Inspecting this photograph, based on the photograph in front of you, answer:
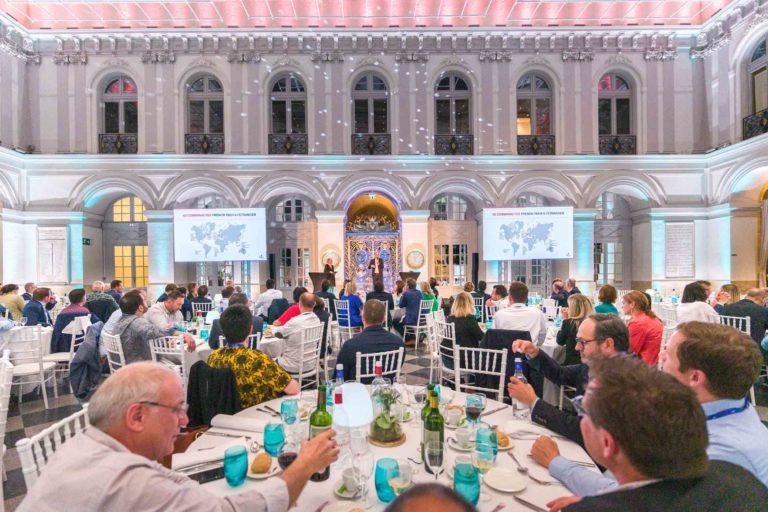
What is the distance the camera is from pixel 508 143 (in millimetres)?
10836

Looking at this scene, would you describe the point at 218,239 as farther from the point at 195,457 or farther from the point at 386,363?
the point at 195,457

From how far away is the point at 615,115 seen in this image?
11.2 m

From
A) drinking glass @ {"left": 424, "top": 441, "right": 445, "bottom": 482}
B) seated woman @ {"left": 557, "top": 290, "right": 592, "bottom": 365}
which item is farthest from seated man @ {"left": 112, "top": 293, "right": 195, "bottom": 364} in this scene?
seated woman @ {"left": 557, "top": 290, "right": 592, "bottom": 365}

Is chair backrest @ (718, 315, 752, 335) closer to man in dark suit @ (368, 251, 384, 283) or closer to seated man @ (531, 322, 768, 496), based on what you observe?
seated man @ (531, 322, 768, 496)

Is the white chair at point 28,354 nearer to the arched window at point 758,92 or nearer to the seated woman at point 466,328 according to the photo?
the seated woman at point 466,328

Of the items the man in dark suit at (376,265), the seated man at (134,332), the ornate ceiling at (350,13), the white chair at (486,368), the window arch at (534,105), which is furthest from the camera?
the man in dark suit at (376,265)

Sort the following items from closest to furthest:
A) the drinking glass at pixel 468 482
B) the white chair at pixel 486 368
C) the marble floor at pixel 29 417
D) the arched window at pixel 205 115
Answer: the drinking glass at pixel 468 482, the marble floor at pixel 29 417, the white chair at pixel 486 368, the arched window at pixel 205 115

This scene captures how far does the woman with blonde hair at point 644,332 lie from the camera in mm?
3445

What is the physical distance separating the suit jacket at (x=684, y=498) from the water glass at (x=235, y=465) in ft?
3.81

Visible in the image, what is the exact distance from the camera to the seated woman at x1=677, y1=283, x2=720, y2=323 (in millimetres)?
4902

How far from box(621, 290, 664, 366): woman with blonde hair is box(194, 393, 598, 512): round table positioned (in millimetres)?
1889

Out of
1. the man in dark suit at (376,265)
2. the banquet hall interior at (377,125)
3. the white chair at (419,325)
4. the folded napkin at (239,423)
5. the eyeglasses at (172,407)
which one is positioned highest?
the banquet hall interior at (377,125)

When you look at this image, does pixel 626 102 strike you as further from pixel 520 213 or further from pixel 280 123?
pixel 280 123

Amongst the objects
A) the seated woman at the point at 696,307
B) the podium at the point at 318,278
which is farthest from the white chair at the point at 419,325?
the seated woman at the point at 696,307
